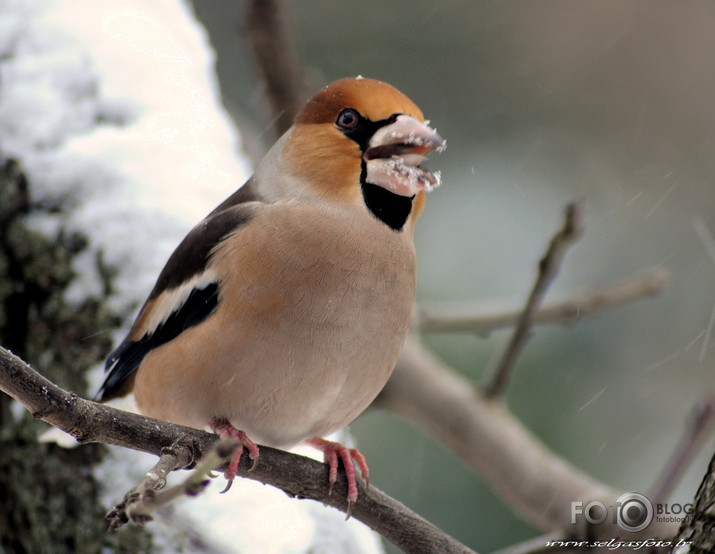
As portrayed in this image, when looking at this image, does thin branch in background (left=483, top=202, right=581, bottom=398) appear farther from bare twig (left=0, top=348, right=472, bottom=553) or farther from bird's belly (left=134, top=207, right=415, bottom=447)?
bare twig (left=0, top=348, right=472, bottom=553)

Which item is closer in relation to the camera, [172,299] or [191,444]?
[191,444]

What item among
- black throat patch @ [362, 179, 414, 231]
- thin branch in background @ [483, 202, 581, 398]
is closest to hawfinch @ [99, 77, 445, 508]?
black throat patch @ [362, 179, 414, 231]

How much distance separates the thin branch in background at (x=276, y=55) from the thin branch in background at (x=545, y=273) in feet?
5.47

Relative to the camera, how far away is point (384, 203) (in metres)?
2.76

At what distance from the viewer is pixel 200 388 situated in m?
2.56

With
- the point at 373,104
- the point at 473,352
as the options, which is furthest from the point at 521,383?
the point at 373,104

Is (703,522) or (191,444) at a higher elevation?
(703,522)

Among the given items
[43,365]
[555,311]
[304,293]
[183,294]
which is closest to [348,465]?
[304,293]

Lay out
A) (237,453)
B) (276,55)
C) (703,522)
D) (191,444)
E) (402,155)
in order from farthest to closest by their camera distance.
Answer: (276,55)
(402,155)
(237,453)
(191,444)
(703,522)

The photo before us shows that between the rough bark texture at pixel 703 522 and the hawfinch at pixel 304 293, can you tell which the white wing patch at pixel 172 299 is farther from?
the rough bark texture at pixel 703 522

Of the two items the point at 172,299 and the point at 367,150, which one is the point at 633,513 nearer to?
the point at 367,150

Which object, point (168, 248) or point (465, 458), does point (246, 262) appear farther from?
point (465, 458)

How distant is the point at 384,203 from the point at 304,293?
1.45 feet

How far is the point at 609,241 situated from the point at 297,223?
4549 mm
